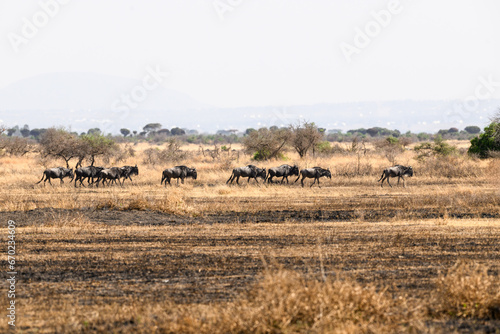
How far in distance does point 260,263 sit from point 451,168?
28.8 m

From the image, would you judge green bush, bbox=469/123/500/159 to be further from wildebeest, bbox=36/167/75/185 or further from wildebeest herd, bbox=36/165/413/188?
wildebeest, bbox=36/167/75/185

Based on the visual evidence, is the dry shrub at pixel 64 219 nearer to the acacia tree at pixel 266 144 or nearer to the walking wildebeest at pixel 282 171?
the walking wildebeest at pixel 282 171

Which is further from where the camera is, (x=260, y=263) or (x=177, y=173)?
(x=177, y=173)

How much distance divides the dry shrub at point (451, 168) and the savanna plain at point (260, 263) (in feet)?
32.9

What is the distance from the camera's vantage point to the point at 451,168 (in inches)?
1501

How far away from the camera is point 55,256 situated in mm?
13008

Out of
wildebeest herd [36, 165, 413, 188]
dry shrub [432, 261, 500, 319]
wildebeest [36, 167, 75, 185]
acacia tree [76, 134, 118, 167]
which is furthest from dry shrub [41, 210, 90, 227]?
acacia tree [76, 134, 118, 167]

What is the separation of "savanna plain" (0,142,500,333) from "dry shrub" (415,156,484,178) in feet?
32.9

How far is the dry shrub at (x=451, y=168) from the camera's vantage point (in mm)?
37438

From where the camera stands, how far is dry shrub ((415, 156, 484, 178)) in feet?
123

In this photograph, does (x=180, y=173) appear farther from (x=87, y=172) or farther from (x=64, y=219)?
(x=64, y=219)

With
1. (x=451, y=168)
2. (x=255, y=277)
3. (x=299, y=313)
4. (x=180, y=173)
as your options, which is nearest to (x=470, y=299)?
(x=299, y=313)

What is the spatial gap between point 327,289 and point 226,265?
4.57 meters

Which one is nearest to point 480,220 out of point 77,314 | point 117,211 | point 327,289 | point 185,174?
point 117,211
